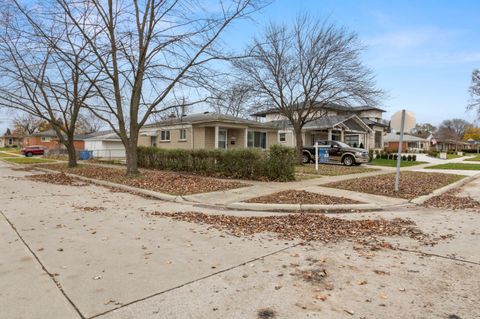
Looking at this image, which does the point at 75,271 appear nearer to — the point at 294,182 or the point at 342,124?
the point at 294,182

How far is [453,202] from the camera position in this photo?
984cm

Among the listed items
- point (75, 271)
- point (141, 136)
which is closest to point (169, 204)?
point (75, 271)

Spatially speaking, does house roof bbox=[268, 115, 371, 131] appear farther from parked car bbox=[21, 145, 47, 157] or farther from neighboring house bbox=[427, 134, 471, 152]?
neighboring house bbox=[427, 134, 471, 152]

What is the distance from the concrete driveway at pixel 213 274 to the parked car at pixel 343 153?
17126 millimetres

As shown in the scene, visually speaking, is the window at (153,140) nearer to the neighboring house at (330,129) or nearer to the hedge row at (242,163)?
the neighboring house at (330,129)

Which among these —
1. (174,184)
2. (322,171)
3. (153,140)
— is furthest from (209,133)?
(174,184)

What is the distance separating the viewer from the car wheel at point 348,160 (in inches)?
933

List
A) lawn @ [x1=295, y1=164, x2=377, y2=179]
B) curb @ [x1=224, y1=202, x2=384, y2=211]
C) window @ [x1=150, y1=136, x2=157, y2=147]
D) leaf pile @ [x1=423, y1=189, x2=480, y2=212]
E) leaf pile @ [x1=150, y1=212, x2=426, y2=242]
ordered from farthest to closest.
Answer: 1. window @ [x1=150, y1=136, x2=157, y2=147]
2. lawn @ [x1=295, y1=164, x2=377, y2=179]
3. leaf pile @ [x1=423, y1=189, x2=480, y2=212]
4. curb @ [x1=224, y1=202, x2=384, y2=211]
5. leaf pile @ [x1=150, y1=212, x2=426, y2=242]

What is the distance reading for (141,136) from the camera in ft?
105

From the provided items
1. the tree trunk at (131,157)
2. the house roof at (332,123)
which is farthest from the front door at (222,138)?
the tree trunk at (131,157)

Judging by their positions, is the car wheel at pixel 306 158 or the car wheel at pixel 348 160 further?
the car wheel at pixel 306 158

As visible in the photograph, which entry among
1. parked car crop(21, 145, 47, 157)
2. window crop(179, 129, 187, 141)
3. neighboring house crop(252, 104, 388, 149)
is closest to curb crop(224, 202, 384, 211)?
window crop(179, 129, 187, 141)

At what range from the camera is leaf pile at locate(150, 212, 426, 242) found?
605 cm

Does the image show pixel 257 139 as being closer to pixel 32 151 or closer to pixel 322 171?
pixel 322 171
